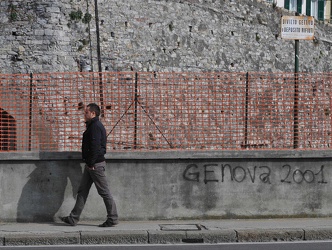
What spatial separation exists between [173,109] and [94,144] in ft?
7.57

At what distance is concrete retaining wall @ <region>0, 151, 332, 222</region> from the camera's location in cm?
1535

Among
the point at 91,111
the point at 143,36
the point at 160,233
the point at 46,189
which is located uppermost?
the point at 143,36

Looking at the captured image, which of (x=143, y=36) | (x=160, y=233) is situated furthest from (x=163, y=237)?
(x=143, y=36)

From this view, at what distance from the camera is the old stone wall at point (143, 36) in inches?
1123

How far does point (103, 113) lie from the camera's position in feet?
55.2

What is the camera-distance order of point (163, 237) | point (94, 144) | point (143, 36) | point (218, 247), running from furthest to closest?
point (143, 36)
point (94, 144)
point (163, 237)
point (218, 247)

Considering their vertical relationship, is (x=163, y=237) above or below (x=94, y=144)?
below

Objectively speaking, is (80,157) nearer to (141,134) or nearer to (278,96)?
(141,134)

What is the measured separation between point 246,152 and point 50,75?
3.60 m

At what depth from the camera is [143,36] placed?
31094 millimetres

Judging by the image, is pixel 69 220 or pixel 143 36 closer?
pixel 69 220

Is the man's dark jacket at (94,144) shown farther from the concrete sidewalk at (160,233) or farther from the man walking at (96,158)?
the concrete sidewalk at (160,233)

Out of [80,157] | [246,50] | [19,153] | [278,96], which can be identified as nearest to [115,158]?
[80,157]

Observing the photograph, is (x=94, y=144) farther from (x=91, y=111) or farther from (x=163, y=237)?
(x=163, y=237)
